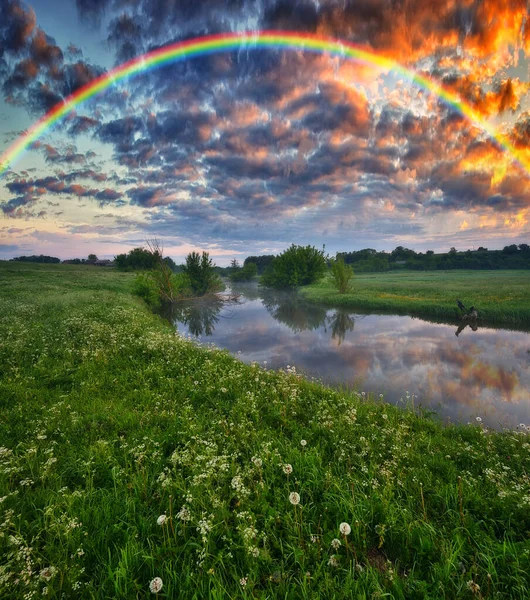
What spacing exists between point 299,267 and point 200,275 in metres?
27.9

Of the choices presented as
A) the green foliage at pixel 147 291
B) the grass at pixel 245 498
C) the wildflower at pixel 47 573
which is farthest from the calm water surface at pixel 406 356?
the green foliage at pixel 147 291

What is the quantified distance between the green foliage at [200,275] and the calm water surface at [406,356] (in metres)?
23.2

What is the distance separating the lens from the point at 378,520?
3.45 metres

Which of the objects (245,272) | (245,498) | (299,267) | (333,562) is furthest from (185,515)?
(245,272)

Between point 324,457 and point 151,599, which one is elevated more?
point 151,599

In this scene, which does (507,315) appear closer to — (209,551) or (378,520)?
(378,520)

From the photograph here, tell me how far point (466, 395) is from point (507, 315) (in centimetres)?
2093

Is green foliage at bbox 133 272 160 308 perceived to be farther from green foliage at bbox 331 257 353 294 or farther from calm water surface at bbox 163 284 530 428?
green foliage at bbox 331 257 353 294

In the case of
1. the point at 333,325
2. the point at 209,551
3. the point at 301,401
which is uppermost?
the point at 209,551

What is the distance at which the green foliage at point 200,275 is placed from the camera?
5047 cm

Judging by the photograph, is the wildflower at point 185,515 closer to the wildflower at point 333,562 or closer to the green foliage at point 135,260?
the wildflower at point 333,562

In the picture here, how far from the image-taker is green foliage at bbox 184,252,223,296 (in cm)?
5047

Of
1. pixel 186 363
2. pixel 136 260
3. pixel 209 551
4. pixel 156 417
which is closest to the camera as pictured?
pixel 209 551

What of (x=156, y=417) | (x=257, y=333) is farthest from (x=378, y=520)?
(x=257, y=333)
